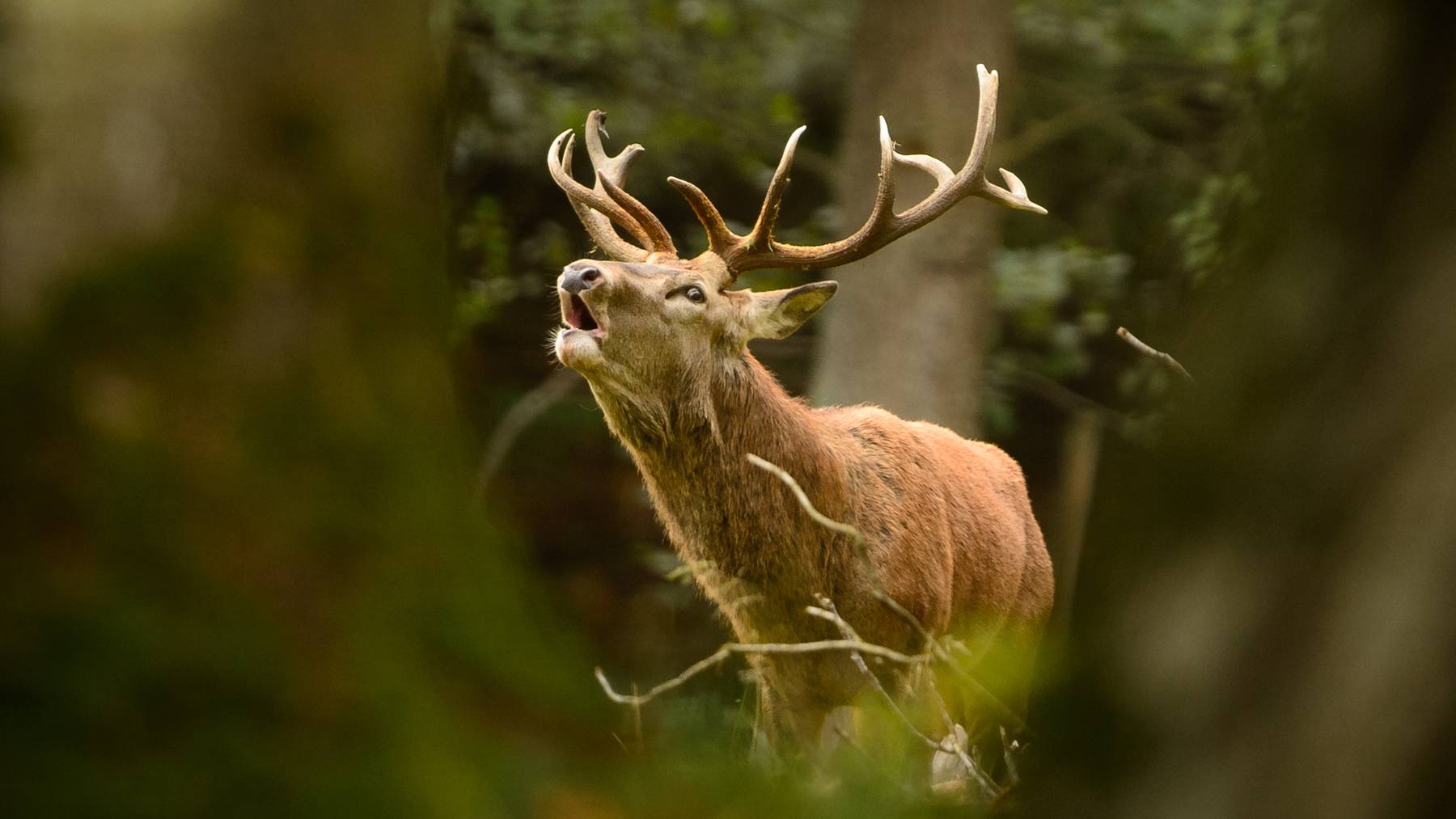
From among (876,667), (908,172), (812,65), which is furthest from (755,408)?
(812,65)

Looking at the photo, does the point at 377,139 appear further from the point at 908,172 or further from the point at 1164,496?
the point at 908,172

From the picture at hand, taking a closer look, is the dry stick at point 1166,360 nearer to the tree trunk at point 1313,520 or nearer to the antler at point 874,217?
the tree trunk at point 1313,520

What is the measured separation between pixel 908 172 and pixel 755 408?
3010mm

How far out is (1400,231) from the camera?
Result: 1740 millimetres

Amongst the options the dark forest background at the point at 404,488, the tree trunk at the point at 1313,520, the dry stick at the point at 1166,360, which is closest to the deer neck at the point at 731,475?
the dry stick at the point at 1166,360

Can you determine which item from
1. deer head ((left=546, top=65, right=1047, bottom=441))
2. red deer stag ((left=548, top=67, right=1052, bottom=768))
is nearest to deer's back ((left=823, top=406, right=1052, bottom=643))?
red deer stag ((left=548, top=67, right=1052, bottom=768))

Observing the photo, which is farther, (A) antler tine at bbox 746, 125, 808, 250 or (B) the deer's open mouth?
(A) antler tine at bbox 746, 125, 808, 250

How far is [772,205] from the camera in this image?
564 centimetres

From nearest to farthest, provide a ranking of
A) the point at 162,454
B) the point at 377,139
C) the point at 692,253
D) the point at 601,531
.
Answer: the point at 162,454, the point at 377,139, the point at 692,253, the point at 601,531

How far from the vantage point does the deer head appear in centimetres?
522

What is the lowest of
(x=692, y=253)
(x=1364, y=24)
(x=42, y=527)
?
(x=692, y=253)

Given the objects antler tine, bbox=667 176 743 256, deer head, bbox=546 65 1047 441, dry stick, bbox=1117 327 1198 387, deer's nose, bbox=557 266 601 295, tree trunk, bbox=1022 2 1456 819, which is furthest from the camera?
antler tine, bbox=667 176 743 256

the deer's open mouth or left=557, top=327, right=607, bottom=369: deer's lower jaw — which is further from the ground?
the deer's open mouth

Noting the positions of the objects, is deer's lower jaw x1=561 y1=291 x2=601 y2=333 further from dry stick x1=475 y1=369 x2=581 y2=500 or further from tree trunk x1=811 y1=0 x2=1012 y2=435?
dry stick x1=475 y1=369 x2=581 y2=500
